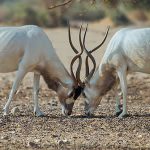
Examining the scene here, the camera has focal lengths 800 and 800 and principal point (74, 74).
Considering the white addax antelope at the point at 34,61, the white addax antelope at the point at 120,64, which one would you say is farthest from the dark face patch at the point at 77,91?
the white addax antelope at the point at 120,64

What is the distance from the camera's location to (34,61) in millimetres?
15641

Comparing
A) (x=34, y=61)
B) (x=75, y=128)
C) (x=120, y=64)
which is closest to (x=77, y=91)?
(x=120, y=64)

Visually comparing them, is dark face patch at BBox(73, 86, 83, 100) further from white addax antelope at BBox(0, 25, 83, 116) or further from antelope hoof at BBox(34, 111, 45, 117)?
antelope hoof at BBox(34, 111, 45, 117)

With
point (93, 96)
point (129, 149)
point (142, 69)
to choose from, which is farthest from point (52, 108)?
point (129, 149)

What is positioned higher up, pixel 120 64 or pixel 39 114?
pixel 120 64

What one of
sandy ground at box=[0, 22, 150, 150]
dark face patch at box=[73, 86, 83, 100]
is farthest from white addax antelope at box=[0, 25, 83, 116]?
sandy ground at box=[0, 22, 150, 150]

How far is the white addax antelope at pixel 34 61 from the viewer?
15.6 meters

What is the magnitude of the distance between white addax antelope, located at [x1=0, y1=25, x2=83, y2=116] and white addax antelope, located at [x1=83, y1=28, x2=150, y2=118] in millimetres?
375

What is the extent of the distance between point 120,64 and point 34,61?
5.64ft

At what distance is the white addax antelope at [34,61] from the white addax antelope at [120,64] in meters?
0.38

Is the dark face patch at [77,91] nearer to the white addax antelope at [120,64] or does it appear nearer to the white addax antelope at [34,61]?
the white addax antelope at [34,61]

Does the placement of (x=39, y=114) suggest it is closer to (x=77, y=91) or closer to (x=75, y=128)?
(x=77, y=91)

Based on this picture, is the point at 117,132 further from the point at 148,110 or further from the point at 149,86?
the point at 149,86

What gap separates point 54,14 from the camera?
4991 centimetres
